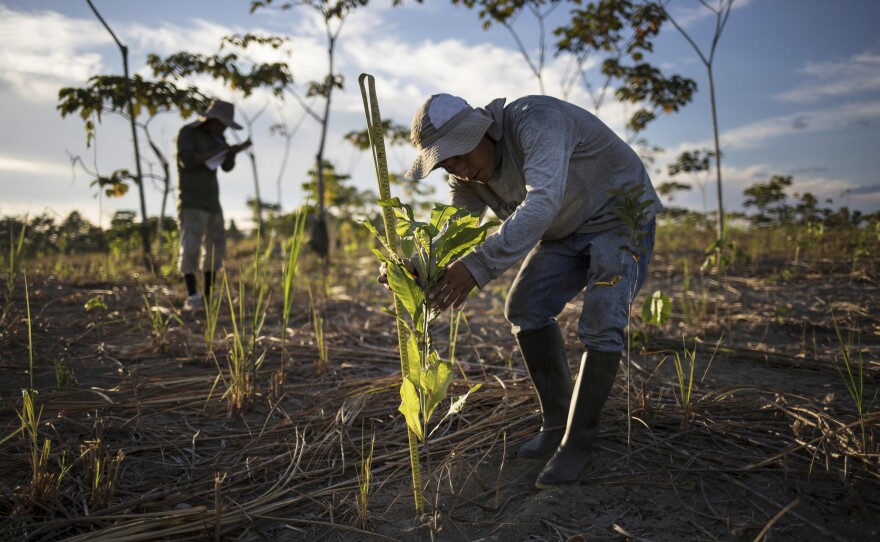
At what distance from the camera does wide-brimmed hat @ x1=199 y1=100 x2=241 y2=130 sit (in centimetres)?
482

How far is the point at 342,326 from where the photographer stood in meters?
4.37

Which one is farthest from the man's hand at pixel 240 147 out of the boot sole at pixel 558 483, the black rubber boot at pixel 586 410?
the boot sole at pixel 558 483

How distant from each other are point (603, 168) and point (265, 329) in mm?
3159

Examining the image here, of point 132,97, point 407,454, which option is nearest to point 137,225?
point 132,97

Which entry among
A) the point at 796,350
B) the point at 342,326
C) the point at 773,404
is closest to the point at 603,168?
the point at 773,404

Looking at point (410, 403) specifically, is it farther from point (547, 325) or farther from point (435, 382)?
point (547, 325)

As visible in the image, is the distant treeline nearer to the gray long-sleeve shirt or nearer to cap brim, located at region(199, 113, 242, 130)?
cap brim, located at region(199, 113, 242, 130)

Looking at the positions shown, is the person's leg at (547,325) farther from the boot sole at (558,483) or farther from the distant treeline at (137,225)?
the distant treeline at (137,225)

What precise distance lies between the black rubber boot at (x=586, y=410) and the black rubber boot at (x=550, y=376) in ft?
0.66

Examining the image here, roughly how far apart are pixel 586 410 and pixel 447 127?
1040 millimetres

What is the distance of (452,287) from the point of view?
5.02ft

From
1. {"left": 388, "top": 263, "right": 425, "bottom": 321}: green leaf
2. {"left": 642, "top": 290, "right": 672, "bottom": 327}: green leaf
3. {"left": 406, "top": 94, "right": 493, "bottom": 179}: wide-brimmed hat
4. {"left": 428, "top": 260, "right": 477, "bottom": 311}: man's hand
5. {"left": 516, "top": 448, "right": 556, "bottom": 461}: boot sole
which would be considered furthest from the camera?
{"left": 642, "top": 290, "right": 672, "bottom": 327}: green leaf

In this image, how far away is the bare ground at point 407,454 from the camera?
1.62 metres

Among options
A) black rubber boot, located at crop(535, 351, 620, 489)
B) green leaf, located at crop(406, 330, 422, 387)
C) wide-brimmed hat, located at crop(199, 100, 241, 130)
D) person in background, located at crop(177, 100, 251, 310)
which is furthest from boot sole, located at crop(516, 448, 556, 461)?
wide-brimmed hat, located at crop(199, 100, 241, 130)
